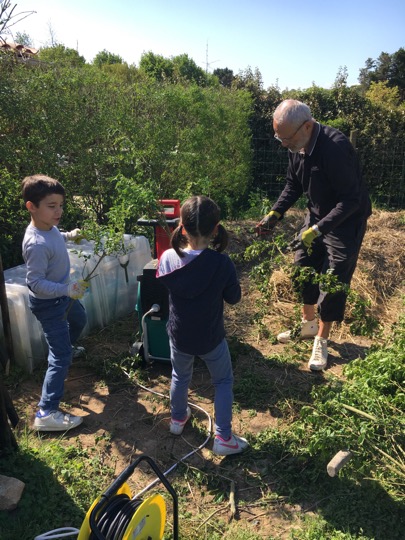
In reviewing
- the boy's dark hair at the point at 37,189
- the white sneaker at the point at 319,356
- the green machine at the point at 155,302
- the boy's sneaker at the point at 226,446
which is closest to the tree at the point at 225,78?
the green machine at the point at 155,302

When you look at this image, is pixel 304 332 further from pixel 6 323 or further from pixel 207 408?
pixel 6 323

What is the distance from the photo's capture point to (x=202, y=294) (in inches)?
94.3

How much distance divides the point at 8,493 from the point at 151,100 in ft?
19.0

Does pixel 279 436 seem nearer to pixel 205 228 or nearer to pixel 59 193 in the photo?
pixel 205 228

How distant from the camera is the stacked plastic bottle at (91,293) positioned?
3449mm

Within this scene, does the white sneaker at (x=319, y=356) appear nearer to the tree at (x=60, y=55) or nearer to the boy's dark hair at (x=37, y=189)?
the boy's dark hair at (x=37, y=189)

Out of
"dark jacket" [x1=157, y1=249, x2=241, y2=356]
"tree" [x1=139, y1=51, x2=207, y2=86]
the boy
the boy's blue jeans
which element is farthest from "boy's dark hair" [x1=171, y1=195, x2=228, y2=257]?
"tree" [x1=139, y1=51, x2=207, y2=86]

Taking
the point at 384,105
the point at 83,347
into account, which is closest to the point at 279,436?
the point at 83,347

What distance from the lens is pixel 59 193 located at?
2.88 m

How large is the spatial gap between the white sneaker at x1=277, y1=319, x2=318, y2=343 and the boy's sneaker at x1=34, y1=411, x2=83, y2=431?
200 centimetres

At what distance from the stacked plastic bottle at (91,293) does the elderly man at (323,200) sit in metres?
1.45

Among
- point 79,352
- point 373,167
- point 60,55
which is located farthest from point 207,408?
point 373,167

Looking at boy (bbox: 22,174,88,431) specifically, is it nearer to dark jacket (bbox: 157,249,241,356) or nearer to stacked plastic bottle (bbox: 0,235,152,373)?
stacked plastic bottle (bbox: 0,235,152,373)

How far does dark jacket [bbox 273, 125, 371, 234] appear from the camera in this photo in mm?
3195
